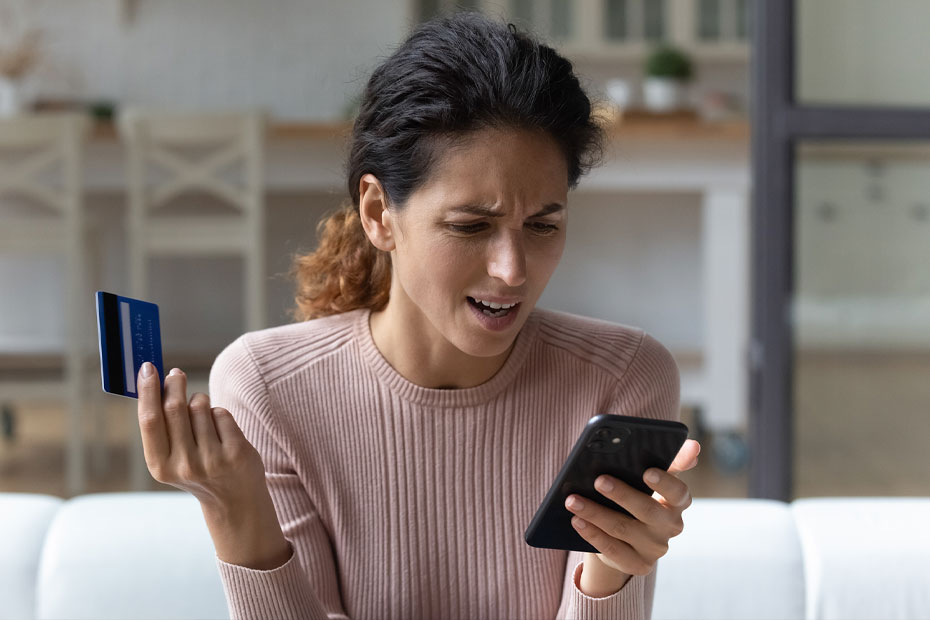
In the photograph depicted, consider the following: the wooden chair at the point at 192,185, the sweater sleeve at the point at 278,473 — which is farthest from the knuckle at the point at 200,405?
the wooden chair at the point at 192,185

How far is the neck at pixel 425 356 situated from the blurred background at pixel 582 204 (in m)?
0.20

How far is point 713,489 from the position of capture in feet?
10.0

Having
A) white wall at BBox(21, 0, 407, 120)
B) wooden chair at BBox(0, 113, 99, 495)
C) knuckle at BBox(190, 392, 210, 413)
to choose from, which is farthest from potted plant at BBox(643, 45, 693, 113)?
knuckle at BBox(190, 392, 210, 413)

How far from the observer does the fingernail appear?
90 centimetres

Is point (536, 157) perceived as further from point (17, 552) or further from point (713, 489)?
point (713, 489)

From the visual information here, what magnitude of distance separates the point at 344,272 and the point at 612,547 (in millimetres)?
460

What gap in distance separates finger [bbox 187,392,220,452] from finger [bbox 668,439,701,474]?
0.37 metres

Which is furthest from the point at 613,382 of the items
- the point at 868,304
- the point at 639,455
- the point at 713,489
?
the point at 713,489

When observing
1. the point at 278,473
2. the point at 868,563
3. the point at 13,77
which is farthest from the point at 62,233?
the point at 868,563

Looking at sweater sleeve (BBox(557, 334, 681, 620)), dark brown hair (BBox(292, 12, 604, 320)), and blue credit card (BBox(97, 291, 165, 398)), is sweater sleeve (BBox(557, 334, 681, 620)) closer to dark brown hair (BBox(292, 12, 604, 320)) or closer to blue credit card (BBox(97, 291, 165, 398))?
dark brown hair (BBox(292, 12, 604, 320))

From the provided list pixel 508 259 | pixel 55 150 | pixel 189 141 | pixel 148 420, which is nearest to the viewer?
pixel 148 420

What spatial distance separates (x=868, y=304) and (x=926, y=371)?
18cm

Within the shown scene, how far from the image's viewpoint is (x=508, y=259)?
0.96 m

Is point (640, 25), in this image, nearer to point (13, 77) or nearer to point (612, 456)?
point (13, 77)
